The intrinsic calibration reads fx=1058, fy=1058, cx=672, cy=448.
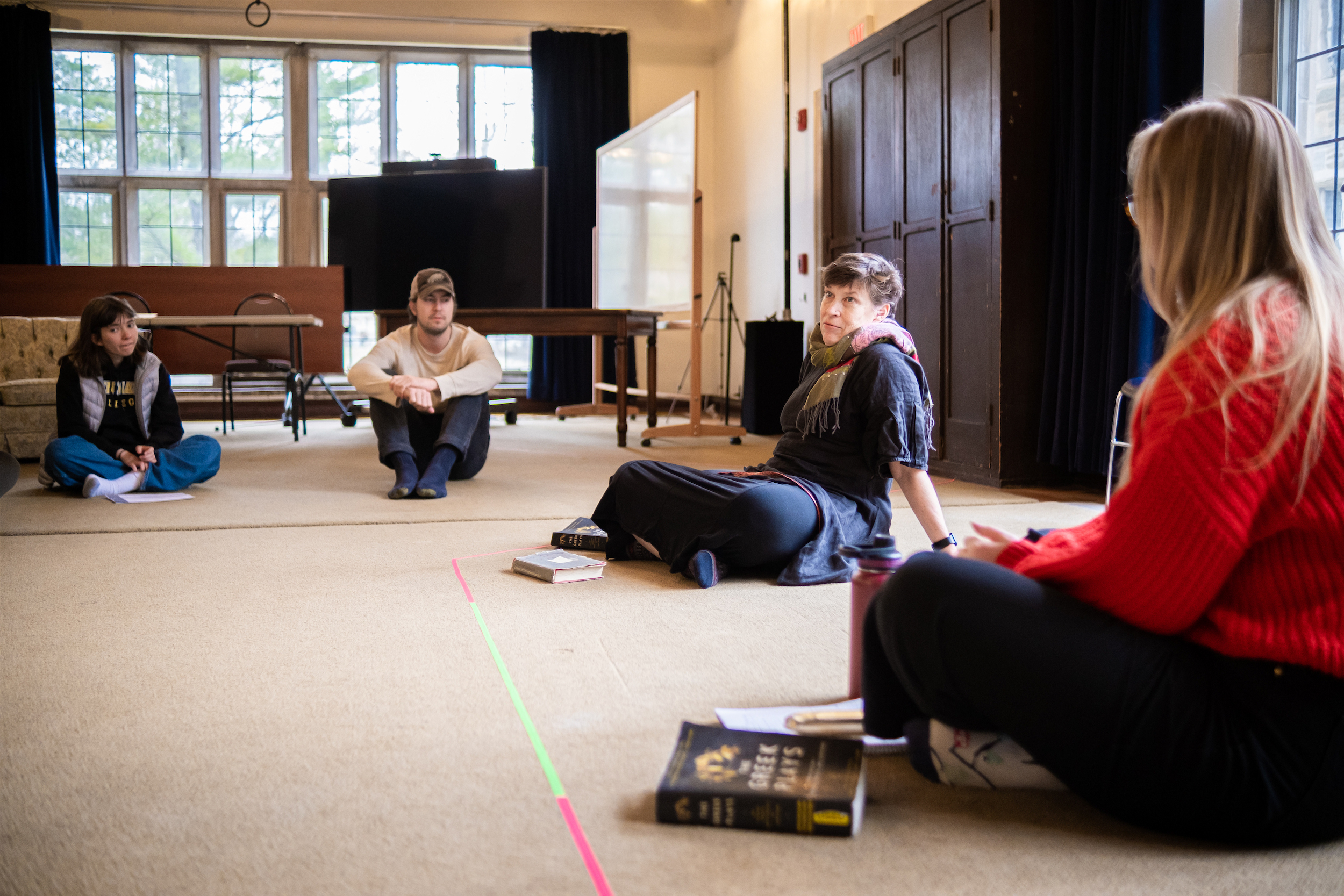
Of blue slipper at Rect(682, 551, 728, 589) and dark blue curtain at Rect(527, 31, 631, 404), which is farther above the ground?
dark blue curtain at Rect(527, 31, 631, 404)

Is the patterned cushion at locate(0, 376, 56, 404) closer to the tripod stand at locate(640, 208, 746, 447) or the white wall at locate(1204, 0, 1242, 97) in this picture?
the tripod stand at locate(640, 208, 746, 447)

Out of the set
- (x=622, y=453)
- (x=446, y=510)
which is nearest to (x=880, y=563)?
(x=446, y=510)

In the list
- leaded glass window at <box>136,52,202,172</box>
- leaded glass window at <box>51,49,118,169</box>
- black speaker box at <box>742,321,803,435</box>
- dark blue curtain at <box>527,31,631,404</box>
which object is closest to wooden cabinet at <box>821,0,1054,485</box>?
black speaker box at <box>742,321,803,435</box>

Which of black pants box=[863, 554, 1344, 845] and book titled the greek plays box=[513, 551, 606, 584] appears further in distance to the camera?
book titled the greek plays box=[513, 551, 606, 584]

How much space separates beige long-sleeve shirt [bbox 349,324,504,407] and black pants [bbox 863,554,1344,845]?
3068 millimetres

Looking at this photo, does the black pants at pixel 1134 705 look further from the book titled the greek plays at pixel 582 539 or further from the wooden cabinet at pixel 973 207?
the wooden cabinet at pixel 973 207

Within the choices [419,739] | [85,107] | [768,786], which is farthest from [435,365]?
[85,107]

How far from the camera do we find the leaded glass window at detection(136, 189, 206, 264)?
7.84 m

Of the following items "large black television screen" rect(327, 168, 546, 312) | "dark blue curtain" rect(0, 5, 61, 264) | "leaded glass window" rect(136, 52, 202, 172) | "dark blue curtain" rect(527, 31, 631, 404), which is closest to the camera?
"large black television screen" rect(327, 168, 546, 312)

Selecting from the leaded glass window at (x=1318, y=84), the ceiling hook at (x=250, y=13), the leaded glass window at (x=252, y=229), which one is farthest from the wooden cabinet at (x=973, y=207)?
the leaded glass window at (x=252, y=229)

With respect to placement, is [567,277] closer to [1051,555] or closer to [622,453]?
[622,453]

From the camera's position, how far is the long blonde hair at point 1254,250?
99cm

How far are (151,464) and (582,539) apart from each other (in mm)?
2025

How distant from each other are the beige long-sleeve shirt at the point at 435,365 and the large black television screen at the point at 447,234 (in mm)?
2782
